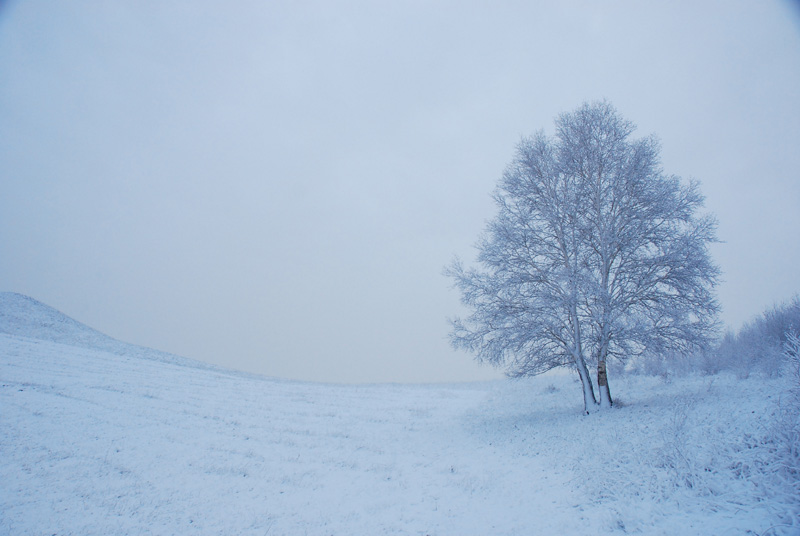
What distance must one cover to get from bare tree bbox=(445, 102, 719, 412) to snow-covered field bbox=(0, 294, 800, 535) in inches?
94.5

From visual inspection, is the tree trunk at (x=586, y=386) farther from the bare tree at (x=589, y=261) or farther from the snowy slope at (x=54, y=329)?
the snowy slope at (x=54, y=329)

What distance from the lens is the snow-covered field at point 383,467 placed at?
637 centimetres

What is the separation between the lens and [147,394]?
19.4 m

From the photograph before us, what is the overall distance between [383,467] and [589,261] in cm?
1102

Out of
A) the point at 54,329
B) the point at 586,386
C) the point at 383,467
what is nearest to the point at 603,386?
the point at 586,386

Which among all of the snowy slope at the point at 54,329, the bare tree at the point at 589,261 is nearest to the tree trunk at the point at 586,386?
the bare tree at the point at 589,261

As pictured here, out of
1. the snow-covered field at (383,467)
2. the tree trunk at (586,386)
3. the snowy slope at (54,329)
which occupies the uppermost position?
the snowy slope at (54,329)

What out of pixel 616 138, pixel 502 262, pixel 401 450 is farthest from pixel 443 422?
pixel 616 138

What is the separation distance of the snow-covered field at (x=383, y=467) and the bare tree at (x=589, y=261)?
7.88 feet

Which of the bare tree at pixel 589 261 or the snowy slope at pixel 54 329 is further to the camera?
the snowy slope at pixel 54 329

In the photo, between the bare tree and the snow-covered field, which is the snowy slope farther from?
the bare tree

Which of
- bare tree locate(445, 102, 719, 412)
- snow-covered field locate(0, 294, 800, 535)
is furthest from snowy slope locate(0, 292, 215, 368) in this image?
bare tree locate(445, 102, 719, 412)

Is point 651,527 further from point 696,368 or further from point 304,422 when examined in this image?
point 696,368

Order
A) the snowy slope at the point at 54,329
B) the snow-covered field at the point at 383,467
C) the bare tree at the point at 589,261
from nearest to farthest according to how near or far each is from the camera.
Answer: the snow-covered field at the point at 383,467, the bare tree at the point at 589,261, the snowy slope at the point at 54,329
